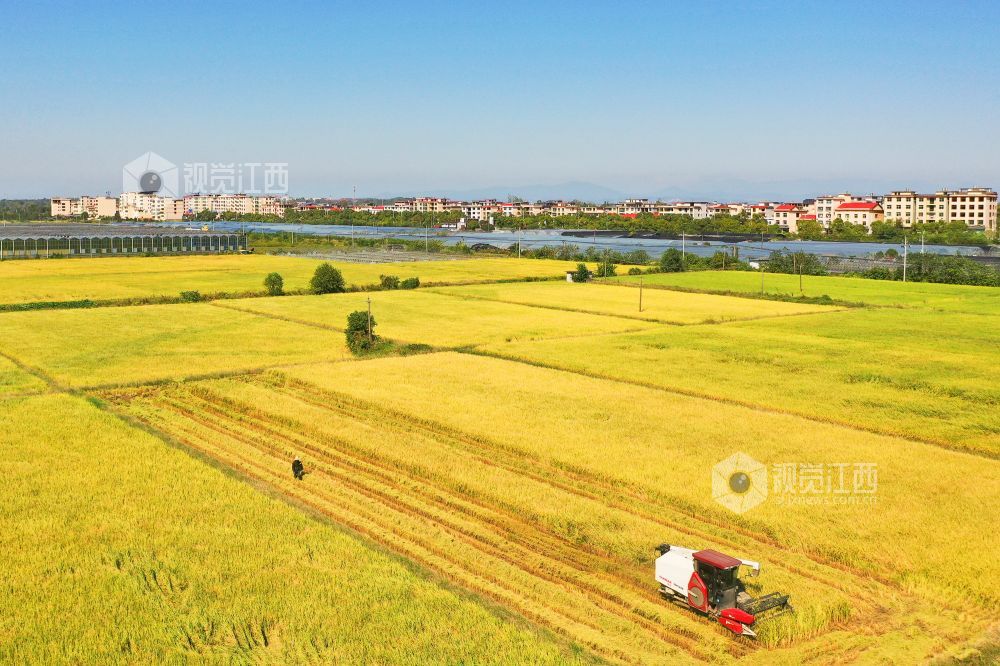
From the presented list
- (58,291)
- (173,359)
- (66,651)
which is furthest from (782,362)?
(58,291)

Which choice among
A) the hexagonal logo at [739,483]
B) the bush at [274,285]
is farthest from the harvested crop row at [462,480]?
the bush at [274,285]

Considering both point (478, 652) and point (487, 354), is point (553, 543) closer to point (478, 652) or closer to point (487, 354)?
point (478, 652)

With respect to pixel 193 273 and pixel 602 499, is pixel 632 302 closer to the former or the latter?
pixel 193 273

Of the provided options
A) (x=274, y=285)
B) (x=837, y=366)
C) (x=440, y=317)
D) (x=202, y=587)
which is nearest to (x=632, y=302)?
(x=440, y=317)

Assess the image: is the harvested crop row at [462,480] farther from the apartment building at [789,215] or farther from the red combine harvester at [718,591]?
the apartment building at [789,215]

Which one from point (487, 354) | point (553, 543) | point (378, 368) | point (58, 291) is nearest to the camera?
point (553, 543)

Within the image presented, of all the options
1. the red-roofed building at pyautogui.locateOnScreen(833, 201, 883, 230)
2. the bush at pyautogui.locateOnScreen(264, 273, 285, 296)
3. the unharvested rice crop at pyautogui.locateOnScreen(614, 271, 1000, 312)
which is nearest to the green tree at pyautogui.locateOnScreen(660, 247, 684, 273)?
the unharvested rice crop at pyautogui.locateOnScreen(614, 271, 1000, 312)

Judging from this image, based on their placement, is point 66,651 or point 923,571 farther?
point 923,571
